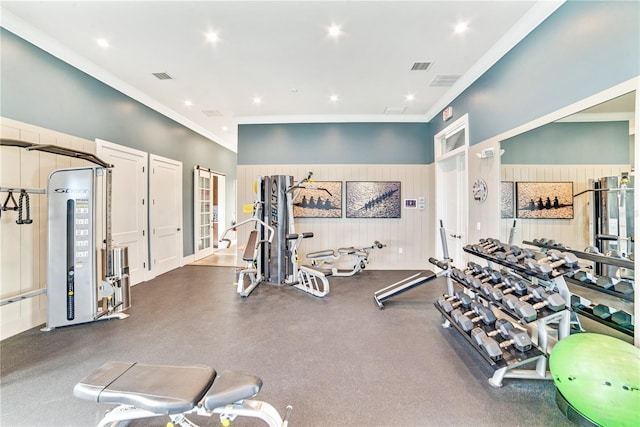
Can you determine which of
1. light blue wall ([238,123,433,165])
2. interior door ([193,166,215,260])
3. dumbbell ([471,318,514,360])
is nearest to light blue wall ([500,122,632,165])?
dumbbell ([471,318,514,360])

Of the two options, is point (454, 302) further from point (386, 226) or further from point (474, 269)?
point (386, 226)

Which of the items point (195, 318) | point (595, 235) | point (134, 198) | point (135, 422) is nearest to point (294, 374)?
point (135, 422)

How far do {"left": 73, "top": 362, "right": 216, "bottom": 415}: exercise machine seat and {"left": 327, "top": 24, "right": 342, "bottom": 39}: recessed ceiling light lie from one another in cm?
343

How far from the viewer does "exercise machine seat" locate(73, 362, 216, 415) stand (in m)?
1.23

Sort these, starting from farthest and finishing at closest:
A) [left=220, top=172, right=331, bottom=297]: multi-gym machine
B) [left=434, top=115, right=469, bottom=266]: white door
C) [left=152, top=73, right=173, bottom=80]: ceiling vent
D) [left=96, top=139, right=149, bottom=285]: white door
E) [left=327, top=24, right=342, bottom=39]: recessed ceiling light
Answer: [left=220, top=172, right=331, bottom=297]: multi-gym machine
[left=434, top=115, right=469, bottom=266]: white door
[left=96, top=139, right=149, bottom=285]: white door
[left=152, top=73, right=173, bottom=80]: ceiling vent
[left=327, top=24, right=342, bottom=39]: recessed ceiling light

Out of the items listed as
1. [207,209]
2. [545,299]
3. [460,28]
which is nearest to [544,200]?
[545,299]

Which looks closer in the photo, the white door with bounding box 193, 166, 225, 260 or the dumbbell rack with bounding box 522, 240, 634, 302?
the dumbbell rack with bounding box 522, 240, 634, 302

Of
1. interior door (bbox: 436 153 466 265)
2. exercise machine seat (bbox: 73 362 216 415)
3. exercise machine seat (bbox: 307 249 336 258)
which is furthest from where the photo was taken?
exercise machine seat (bbox: 307 249 336 258)

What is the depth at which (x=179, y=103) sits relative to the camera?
16.7ft

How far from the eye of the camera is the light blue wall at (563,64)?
1896 mm

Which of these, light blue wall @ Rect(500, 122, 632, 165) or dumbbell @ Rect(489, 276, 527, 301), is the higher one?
light blue wall @ Rect(500, 122, 632, 165)

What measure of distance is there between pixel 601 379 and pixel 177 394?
7.50ft

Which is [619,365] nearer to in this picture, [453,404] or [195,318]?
[453,404]

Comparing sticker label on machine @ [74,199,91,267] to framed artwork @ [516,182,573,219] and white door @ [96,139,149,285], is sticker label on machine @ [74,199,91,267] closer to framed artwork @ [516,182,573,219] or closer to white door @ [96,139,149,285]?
white door @ [96,139,149,285]
